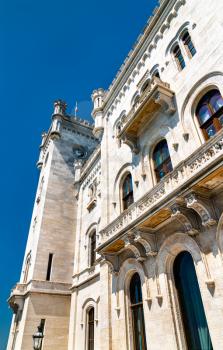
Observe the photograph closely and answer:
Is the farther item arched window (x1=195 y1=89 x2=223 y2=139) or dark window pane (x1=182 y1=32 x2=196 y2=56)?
dark window pane (x1=182 y1=32 x2=196 y2=56)

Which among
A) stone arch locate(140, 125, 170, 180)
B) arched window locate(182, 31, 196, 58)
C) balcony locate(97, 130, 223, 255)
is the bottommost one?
balcony locate(97, 130, 223, 255)

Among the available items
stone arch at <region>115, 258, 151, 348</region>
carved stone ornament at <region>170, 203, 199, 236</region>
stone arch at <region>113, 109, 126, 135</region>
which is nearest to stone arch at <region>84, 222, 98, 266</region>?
stone arch at <region>113, 109, 126, 135</region>

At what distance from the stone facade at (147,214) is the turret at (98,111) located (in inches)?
3.8

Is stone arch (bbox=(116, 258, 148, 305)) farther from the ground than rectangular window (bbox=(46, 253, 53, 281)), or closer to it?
closer to it

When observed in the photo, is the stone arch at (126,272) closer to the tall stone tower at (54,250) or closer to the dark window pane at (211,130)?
the dark window pane at (211,130)

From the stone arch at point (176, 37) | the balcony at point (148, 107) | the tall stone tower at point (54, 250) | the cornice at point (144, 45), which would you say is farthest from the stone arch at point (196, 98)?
the tall stone tower at point (54, 250)

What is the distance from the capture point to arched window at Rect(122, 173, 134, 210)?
14.0 metres

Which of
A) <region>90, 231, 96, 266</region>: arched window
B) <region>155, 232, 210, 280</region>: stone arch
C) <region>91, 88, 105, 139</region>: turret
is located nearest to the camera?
<region>155, 232, 210, 280</region>: stone arch

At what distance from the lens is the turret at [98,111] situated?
64.0 feet

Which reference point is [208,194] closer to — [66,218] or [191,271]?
[191,271]

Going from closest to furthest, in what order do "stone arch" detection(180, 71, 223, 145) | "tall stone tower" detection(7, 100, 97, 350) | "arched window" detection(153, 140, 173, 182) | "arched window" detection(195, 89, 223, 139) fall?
"arched window" detection(195, 89, 223, 139), "stone arch" detection(180, 71, 223, 145), "arched window" detection(153, 140, 173, 182), "tall stone tower" detection(7, 100, 97, 350)

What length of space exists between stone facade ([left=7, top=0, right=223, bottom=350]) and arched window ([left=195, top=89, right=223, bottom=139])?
0.16 metres

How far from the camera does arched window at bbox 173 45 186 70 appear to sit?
12625mm

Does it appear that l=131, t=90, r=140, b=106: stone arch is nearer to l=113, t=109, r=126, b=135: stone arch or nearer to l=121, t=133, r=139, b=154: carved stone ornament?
l=113, t=109, r=126, b=135: stone arch
